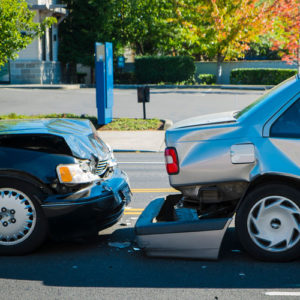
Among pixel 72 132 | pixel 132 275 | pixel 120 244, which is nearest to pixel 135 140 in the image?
pixel 72 132

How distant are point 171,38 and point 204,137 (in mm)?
34712

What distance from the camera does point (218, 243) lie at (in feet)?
15.9

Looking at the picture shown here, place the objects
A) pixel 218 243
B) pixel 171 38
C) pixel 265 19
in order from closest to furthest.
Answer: pixel 218 243 < pixel 265 19 < pixel 171 38

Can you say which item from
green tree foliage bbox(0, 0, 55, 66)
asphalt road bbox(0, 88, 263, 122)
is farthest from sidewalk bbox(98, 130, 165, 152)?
asphalt road bbox(0, 88, 263, 122)

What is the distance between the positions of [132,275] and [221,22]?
32.0 meters

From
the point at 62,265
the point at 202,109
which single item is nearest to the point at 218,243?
the point at 62,265

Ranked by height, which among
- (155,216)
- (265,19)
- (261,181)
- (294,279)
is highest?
(265,19)

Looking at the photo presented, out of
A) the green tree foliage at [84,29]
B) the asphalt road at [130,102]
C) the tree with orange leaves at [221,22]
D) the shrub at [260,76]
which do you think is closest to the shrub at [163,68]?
the tree with orange leaves at [221,22]

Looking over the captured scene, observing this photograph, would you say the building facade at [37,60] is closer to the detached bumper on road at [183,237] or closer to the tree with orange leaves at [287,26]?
the tree with orange leaves at [287,26]

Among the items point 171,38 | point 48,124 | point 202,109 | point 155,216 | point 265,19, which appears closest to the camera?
point 155,216

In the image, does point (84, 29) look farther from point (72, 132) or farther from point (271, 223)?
point (271, 223)

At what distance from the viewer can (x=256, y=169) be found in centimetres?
488

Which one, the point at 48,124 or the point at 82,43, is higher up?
the point at 82,43

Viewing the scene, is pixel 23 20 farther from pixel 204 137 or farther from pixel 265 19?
pixel 265 19
